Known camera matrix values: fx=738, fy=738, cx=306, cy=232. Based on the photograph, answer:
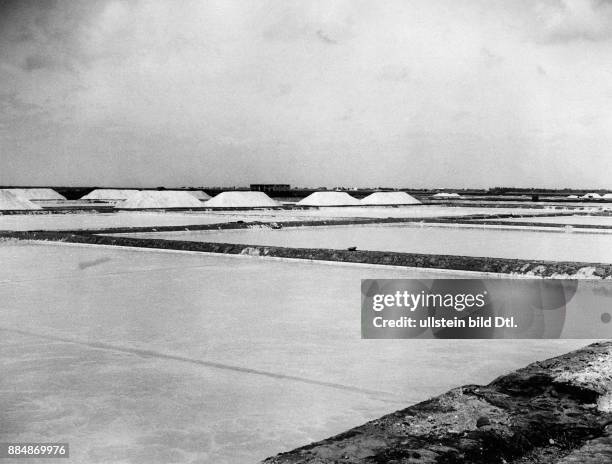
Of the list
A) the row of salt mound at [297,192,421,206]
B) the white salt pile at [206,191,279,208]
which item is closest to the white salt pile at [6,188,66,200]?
the white salt pile at [206,191,279,208]

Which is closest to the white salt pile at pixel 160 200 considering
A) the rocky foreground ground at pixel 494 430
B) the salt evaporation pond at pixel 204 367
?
the salt evaporation pond at pixel 204 367

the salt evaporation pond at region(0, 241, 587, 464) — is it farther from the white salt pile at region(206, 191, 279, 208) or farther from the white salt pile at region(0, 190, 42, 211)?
the white salt pile at region(206, 191, 279, 208)

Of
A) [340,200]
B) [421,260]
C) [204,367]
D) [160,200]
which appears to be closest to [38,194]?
[160,200]

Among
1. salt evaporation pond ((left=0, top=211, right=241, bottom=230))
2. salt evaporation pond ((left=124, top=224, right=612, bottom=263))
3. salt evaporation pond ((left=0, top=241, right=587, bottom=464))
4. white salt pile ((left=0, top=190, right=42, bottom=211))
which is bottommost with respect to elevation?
salt evaporation pond ((left=0, top=241, right=587, bottom=464))

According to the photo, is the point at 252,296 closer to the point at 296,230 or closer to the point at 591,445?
the point at 591,445

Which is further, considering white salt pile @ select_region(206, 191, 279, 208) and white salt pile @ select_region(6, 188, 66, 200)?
white salt pile @ select_region(6, 188, 66, 200)

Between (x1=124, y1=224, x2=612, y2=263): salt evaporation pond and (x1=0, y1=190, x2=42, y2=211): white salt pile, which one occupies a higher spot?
(x1=0, y1=190, x2=42, y2=211): white salt pile

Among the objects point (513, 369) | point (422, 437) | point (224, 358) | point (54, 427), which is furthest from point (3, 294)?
point (422, 437)
